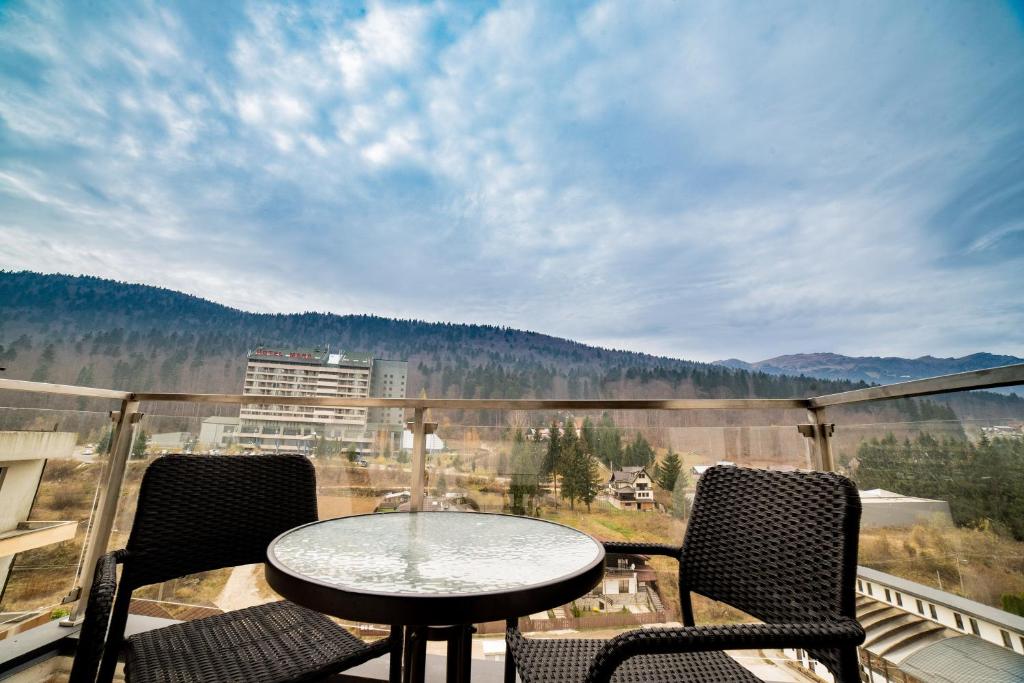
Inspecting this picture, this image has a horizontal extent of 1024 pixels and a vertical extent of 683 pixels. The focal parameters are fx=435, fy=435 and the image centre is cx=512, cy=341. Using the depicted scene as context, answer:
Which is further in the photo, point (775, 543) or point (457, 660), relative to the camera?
point (775, 543)

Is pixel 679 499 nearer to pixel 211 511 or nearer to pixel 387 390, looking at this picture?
pixel 211 511

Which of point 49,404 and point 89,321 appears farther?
point 89,321

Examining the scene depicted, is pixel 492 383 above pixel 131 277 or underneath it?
underneath

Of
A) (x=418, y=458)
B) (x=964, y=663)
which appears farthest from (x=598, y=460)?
(x=964, y=663)

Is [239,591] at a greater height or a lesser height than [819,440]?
lesser

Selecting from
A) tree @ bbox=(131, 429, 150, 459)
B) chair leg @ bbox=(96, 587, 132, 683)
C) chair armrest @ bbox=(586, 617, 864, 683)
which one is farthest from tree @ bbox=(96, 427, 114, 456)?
chair armrest @ bbox=(586, 617, 864, 683)

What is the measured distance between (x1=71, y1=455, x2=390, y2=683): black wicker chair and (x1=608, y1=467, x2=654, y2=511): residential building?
1.49m

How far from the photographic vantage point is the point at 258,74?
17281 mm

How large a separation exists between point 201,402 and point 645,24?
67.7 ft

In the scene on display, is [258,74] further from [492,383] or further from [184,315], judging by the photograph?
[184,315]

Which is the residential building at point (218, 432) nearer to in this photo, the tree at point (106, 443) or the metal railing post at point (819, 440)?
the tree at point (106, 443)

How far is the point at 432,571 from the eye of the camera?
105 centimetres

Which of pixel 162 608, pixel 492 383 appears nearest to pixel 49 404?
pixel 162 608

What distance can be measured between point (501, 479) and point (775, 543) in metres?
1.43
